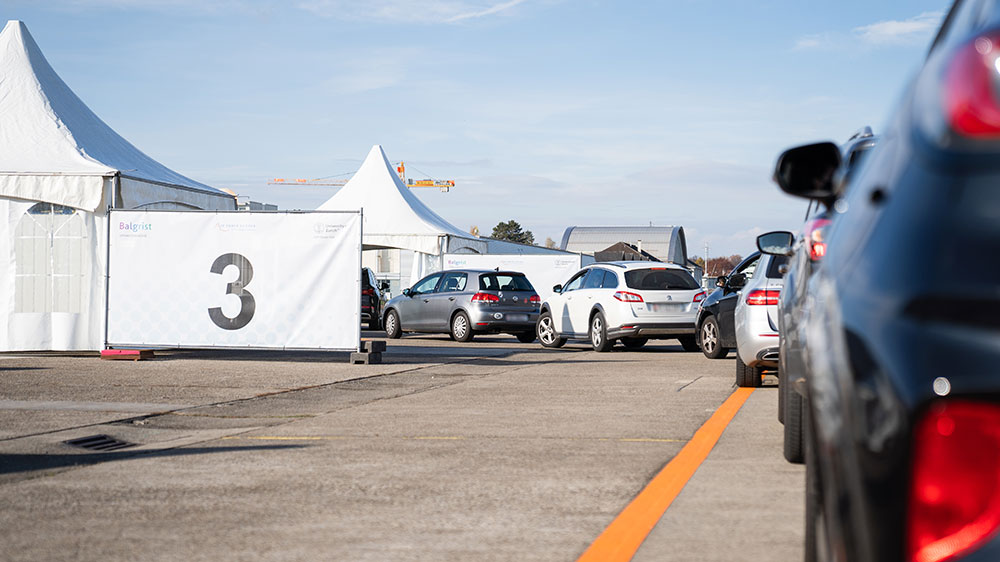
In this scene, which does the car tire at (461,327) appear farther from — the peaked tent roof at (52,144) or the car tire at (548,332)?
the peaked tent roof at (52,144)

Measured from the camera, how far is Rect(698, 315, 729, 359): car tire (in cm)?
1636

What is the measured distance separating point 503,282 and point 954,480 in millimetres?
21953

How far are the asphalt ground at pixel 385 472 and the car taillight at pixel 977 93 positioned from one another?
2.93 metres

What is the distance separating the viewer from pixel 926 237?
139 centimetres

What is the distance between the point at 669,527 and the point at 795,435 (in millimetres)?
1722

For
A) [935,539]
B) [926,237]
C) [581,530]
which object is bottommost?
[581,530]

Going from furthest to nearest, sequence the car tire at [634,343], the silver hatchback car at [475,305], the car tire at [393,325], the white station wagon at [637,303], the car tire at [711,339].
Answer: the car tire at [393,325]
the silver hatchback car at [475,305]
the car tire at [634,343]
the white station wagon at [637,303]
the car tire at [711,339]

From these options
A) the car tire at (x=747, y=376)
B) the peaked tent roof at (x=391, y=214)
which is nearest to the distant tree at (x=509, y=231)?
the peaked tent roof at (x=391, y=214)

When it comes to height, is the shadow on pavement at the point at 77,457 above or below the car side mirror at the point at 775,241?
below

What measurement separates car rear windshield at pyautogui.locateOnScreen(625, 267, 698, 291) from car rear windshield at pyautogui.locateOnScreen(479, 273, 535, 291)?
4.58m

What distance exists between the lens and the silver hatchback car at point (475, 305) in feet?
74.9

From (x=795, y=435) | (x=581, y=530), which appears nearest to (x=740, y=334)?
(x=795, y=435)

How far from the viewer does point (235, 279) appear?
15.1 meters

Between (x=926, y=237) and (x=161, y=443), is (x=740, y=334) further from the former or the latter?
(x=926, y=237)
